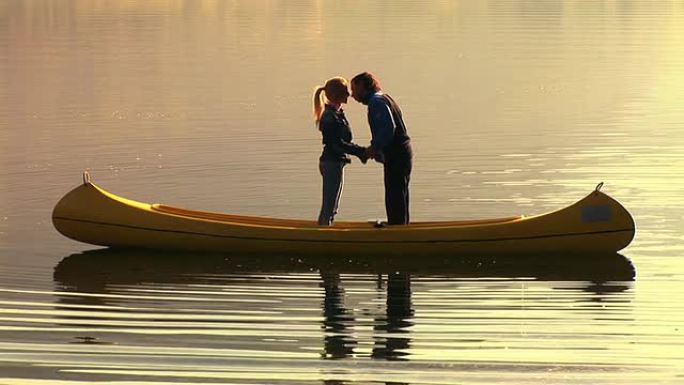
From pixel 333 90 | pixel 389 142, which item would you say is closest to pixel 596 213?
pixel 389 142

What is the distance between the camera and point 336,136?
17000 mm

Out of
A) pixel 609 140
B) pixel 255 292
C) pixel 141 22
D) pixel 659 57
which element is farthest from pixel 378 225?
pixel 141 22

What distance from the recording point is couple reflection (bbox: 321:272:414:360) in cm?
1310

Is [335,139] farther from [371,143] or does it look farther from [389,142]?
[389,142]

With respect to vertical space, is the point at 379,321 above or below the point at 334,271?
below

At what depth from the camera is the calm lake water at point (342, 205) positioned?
12.8m

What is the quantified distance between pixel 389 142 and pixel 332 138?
59 centimetres

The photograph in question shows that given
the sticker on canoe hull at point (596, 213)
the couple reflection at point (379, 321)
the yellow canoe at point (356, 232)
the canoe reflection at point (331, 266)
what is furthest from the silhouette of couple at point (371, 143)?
the sticker on canoe hull at point (596, 213)

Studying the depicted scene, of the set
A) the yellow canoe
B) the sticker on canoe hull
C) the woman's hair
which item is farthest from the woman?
the sticker on canoe hull

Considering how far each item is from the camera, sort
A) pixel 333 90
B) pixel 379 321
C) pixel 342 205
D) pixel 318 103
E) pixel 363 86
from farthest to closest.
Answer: pixel 342 205 → pixel 363 86 → pixel 318 103 → pixel 333 90 → pixel 379 321

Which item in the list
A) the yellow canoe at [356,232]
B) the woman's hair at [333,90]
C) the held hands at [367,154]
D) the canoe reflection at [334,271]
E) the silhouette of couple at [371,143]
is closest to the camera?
the canoe reflection at [334,271]

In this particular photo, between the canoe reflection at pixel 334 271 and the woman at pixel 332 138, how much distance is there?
2.11 ft

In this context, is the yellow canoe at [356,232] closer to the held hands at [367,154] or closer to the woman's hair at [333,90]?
the held hands at [367,154]

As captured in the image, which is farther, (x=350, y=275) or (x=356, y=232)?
(x=356, y=232)
